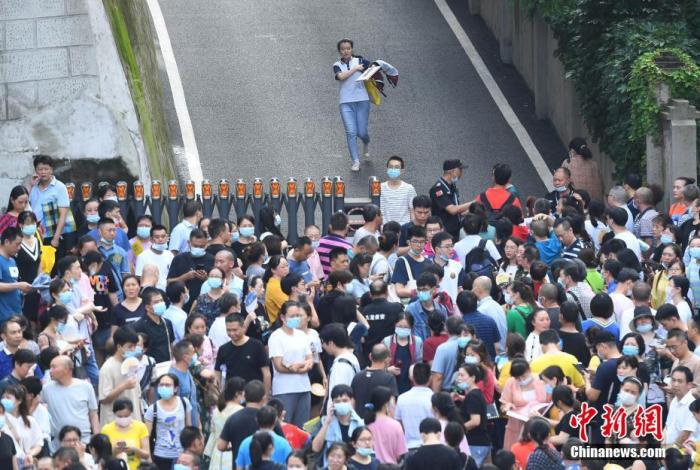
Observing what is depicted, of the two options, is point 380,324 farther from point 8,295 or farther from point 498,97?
point 498,97

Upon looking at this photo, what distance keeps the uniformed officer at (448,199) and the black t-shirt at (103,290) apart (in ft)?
16.0

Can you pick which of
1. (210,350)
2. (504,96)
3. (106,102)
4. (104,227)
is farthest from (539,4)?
(210,350)

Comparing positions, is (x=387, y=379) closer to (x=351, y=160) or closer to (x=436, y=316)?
(x=436, y=316)

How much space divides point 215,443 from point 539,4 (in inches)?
522

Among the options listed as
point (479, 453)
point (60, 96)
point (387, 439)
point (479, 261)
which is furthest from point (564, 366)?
point (60, 96)

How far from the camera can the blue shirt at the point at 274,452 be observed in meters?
14.7

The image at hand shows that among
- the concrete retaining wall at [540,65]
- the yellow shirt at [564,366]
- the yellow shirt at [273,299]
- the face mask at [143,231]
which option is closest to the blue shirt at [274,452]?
the yellow shirt at [564,366]

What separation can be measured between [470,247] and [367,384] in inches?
163

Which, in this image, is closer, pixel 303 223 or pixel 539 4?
pixel 303 223

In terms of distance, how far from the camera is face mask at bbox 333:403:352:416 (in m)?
15.3

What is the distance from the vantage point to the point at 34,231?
1936cm

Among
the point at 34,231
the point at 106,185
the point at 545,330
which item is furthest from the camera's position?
Result: the point at 106,185

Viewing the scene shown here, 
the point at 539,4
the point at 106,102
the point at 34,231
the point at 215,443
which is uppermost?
the point at 539,4

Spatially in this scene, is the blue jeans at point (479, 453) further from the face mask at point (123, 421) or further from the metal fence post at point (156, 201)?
the metal fence post at point (156, 201)
